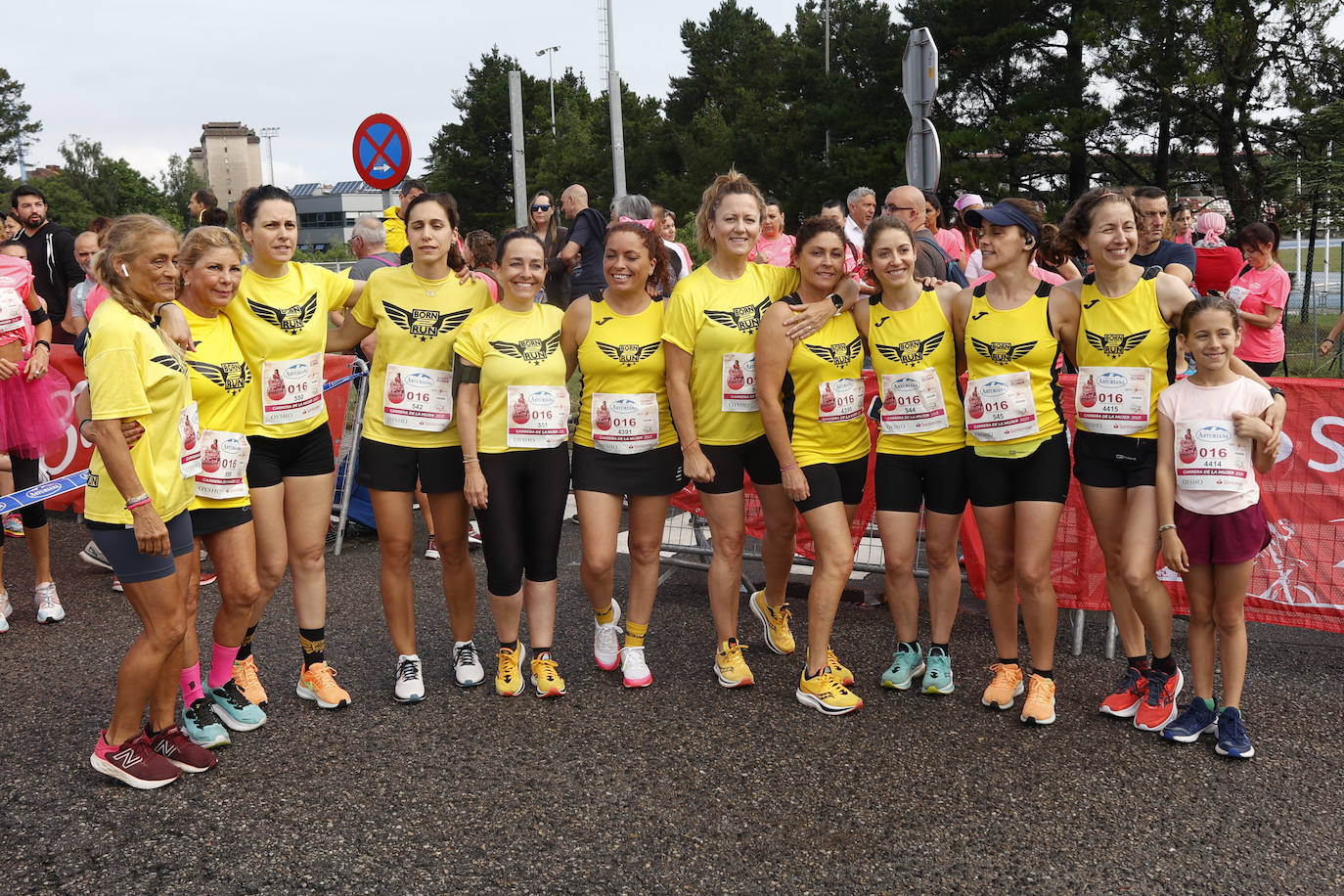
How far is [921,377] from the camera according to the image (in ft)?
→ 13.9

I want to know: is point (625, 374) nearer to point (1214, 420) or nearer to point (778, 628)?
point (778, 628)

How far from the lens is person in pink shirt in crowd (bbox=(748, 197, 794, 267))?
29.2ft

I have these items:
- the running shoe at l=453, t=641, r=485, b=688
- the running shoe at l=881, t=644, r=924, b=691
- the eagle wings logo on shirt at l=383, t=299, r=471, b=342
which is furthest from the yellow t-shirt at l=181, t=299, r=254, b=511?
the running shoe at l=881, t=644, r=924, b=691

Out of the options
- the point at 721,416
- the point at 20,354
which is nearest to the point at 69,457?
the point at 20,354

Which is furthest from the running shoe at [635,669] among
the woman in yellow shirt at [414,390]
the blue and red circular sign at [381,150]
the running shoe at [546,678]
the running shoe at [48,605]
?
the blue and red circular sign at [381,150]

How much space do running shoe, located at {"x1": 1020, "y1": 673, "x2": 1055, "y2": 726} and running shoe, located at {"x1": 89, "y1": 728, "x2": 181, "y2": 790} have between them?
10.2 feet

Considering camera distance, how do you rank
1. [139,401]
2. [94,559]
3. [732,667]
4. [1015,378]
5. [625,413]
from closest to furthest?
[139,401] < [1015,378] < [625,413] < [732,667] < [94,559]

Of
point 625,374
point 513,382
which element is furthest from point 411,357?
point 625,374

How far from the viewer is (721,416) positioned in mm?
4477

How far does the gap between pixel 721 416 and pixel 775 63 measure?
53.8 m

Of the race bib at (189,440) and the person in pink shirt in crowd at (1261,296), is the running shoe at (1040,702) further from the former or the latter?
the person in pink shirt in crowd at (1261,296)

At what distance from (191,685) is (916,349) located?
10.0 feet

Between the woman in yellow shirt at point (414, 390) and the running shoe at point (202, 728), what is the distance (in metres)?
0.71

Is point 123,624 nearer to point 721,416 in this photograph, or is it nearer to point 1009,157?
point 721,416
